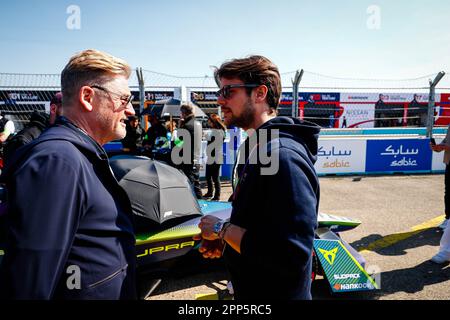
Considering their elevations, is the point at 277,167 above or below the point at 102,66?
below

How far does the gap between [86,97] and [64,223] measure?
1.93 feet

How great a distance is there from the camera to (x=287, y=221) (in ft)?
4.04

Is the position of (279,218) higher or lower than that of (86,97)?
lower

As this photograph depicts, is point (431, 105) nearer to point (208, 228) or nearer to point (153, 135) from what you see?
point (153, 135)

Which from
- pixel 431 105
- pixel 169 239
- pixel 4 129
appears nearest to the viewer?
pixel 169 239

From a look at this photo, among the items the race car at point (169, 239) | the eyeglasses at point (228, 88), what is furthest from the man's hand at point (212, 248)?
the race car at point (169, 239)

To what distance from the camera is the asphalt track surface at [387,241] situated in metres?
3.17

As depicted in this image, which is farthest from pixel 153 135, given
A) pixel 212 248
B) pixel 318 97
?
pixel 318 97

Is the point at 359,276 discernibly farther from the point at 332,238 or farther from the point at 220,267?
the point at 220,267

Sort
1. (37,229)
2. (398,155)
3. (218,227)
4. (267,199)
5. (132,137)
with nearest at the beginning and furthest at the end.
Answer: (37,229), (267,199), (218,227), (132,137), (398,155)

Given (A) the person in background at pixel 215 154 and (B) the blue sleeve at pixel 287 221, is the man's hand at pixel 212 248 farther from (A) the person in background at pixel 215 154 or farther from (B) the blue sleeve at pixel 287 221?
(A) the person in background at pixel 215 154

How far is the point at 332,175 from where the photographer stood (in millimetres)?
8883

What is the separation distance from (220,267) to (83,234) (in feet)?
8.41

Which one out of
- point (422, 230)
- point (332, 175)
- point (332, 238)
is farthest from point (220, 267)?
point (332, 175)
